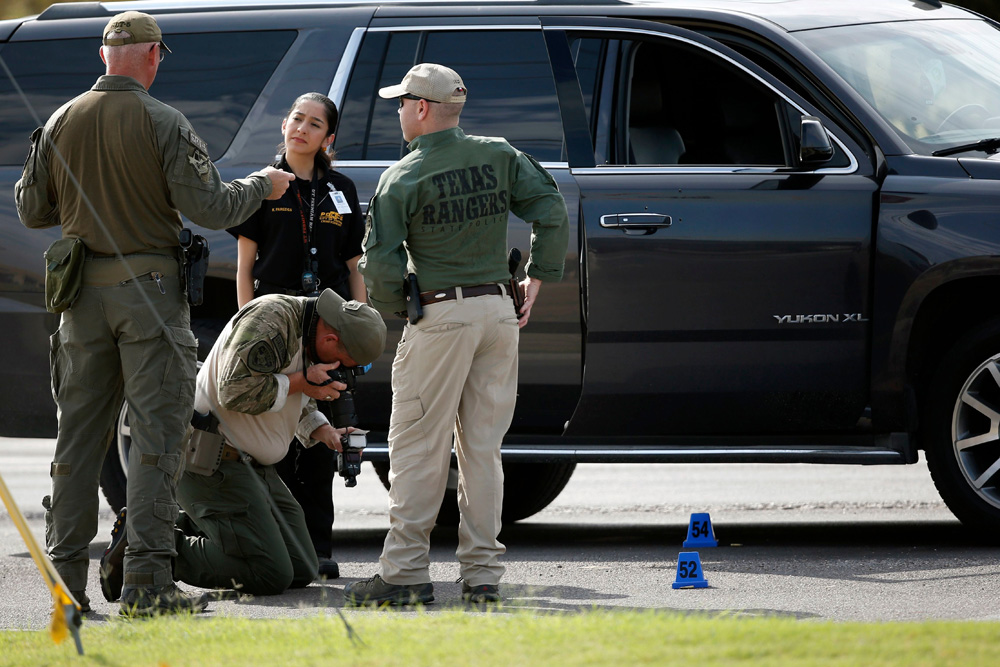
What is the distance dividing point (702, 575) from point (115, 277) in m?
2.27

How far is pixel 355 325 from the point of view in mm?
5227

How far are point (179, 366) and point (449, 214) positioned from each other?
1031 millimetres

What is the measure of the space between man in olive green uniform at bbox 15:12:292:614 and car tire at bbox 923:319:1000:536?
2.91 m

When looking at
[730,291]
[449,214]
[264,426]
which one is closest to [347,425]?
[264,426]

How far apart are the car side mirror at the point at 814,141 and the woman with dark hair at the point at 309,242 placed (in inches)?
70.6

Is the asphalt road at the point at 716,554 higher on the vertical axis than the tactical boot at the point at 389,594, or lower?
lower

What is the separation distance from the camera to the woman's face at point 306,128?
599 cm

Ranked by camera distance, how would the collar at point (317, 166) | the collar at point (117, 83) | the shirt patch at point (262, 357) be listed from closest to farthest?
the collar at point (117, 83) → the shirt patch at point (262, 357) → the collar at point (317, 166)

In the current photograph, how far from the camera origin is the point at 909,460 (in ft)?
19.9

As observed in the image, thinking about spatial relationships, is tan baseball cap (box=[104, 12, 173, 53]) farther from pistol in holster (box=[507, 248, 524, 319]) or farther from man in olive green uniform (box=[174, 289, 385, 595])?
pistol in holster (box=[507, 248, 524, 319])

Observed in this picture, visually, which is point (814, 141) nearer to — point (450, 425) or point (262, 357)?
point (450, 425)

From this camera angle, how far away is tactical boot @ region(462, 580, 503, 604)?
5.05 m

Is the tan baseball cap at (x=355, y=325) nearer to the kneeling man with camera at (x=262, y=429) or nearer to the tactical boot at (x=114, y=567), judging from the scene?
the kneeling man with camera at (x=262, y=429)

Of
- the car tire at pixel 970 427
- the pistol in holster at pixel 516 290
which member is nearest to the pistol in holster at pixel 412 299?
the pistol in holster at pixel 516 290
